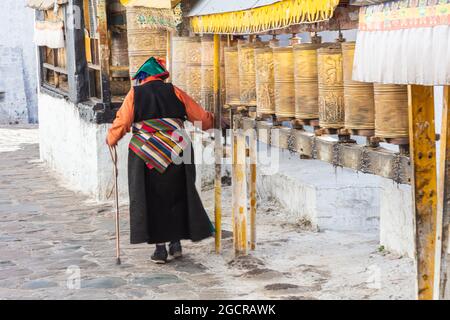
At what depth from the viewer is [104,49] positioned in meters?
11.6

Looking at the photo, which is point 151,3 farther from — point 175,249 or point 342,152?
point 342,152

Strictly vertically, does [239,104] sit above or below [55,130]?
above

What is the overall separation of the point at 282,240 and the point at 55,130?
23.8ft

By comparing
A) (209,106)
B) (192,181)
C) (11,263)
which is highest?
(209,106)

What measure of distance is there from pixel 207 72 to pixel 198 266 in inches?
69.2

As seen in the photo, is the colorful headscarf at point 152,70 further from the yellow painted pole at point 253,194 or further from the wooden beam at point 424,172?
the wooden beam at point 424,172

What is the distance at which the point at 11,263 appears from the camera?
8.10m

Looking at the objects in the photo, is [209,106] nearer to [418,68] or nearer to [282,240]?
[282,240]

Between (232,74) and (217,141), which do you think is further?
(217,141)

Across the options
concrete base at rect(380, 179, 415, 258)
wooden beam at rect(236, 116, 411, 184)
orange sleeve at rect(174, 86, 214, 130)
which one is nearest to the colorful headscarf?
orange sleeve at rect(174, 86, 214, 130)

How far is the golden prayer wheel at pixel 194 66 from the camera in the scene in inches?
322

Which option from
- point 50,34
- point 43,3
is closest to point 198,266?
point 50,34
